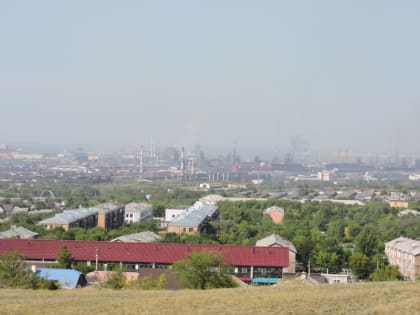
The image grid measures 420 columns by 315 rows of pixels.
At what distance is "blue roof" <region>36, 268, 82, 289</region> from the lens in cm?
1342

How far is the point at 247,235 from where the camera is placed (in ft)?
81.5

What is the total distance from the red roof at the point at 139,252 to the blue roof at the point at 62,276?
307 cm

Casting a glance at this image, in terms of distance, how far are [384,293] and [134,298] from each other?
275 centimetres

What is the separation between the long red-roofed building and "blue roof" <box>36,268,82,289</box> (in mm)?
2885

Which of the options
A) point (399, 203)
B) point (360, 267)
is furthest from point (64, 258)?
point (399, 203)

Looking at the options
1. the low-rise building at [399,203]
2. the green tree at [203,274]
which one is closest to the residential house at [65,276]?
the green tree at [203,274]

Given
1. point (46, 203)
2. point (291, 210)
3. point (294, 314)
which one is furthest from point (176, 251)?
point (46, 203)

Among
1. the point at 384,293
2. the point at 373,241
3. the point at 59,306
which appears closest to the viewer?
the point at 59,306

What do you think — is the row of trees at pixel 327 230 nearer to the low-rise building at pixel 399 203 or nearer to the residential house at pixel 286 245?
the residential house at pixel 286 245

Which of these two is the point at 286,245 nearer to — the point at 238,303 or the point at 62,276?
the point at 62,276

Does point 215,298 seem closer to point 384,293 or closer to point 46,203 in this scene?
point 384,293

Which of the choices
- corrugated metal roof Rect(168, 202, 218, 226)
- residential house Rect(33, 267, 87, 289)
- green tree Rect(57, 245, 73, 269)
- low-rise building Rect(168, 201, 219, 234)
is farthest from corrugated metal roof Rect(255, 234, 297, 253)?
residential house Rect(33, 267, 87, 289)

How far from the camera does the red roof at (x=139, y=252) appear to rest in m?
17.4

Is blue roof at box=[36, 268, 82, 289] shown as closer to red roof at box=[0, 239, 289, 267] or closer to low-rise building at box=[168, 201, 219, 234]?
red roof at box=[0, 239, 289, 267]
